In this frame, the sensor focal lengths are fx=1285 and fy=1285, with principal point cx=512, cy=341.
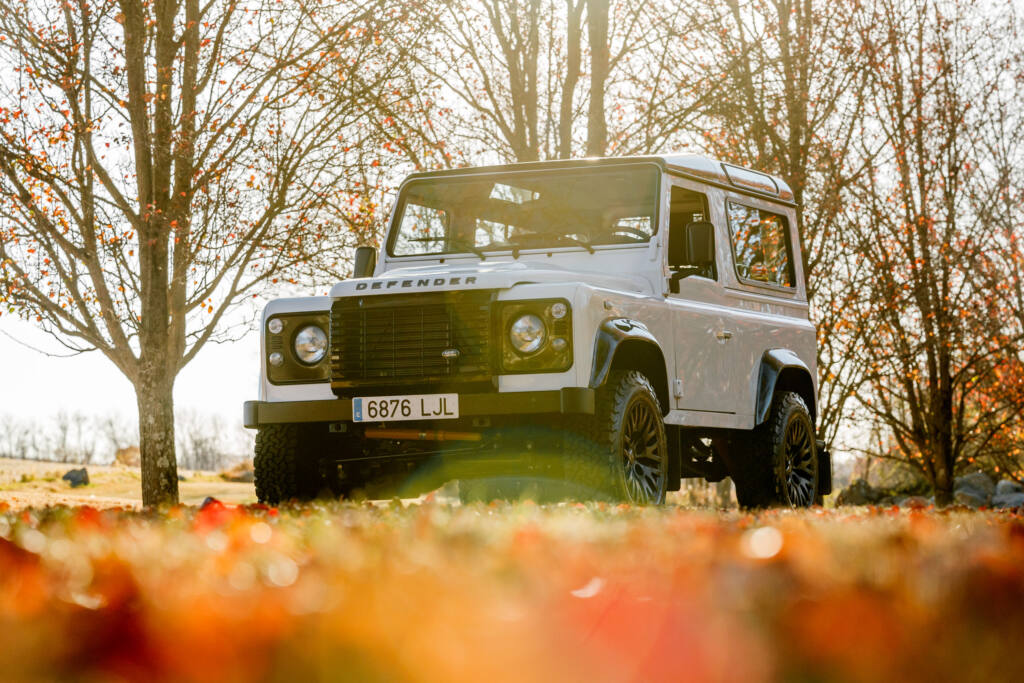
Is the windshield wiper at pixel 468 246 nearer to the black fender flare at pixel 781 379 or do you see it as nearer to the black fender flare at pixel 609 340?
the black fender flare at pixel 609 340

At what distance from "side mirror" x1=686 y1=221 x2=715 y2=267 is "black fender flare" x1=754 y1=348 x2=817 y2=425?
1.58 meters

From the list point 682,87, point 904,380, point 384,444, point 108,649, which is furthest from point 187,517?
point 904,380

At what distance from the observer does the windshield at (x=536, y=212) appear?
8.14 m

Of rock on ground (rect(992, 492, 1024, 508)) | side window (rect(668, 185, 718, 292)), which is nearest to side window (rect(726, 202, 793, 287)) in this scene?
side window (rect(668, 185, 718, 292))

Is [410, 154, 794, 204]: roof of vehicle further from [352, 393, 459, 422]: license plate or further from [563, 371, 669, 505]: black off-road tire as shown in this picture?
[352, 393, 459, 422]: license plate

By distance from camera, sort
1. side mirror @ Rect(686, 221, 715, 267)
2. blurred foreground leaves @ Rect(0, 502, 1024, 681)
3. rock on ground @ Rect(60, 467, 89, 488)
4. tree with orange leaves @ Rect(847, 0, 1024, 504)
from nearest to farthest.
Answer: blurred foreground leaves @ Rect(0, 502, 1024, 681) < side mirror @ Rect(686, 221, 715, 267) < tree with orange leaves @ Rect(847, 0, 1024, 504) < rock on ground @ Rect(60, 467, 89, 488)

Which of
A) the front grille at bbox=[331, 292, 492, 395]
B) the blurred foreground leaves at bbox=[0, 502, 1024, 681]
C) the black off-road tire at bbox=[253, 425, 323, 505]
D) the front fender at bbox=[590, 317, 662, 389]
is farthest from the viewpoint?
the black off-road tire at bbox=[253, 425, 323, 505]

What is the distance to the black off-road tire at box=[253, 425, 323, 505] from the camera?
23.7ft

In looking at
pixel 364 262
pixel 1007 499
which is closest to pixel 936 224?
pixel 1007 499

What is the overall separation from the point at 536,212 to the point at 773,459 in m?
2.43

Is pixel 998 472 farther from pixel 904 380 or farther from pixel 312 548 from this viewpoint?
pixel 312 548

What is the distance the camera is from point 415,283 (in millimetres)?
7020

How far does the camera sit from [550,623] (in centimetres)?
135

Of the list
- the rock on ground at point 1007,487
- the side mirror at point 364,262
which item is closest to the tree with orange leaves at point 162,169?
the side mirror at point 364,262
